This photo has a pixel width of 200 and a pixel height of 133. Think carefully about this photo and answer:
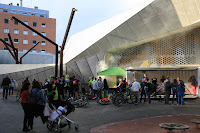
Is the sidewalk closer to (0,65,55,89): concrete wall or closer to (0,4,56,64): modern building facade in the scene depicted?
(0,65,55,89): concrete wall

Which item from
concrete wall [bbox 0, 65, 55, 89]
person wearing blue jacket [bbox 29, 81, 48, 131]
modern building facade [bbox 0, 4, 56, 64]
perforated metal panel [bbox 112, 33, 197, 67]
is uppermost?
modern building facade [bbox 0, 4, 56, 64]

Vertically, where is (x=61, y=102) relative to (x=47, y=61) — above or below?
below

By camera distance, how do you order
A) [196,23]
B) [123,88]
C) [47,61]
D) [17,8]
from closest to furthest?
[123,88], [196,23], [47,61], [17,8]

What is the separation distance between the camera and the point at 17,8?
72.9m

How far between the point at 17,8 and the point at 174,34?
6073 cm

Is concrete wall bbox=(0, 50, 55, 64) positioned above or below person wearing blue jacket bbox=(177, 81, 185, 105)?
above

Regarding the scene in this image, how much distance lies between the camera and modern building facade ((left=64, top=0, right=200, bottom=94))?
64.6 ft

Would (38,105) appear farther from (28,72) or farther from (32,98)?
(28,72)

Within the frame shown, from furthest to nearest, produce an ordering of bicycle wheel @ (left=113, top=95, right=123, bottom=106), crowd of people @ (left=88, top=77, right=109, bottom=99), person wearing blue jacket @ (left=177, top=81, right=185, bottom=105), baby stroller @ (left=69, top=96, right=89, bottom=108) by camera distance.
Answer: crowd of people @ (left=88, top=77, right=109, bottom=99), person wearing blue jacket @ (left=177, top=81, right=185, bottom=105), bicycle wheel @ (left=113, top=95, right=123, bottom=106), baby stroller @ (left=69, top=96, right=89, bottom=108)

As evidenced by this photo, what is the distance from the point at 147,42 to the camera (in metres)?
22.7

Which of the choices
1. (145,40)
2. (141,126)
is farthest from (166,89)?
(145,40)

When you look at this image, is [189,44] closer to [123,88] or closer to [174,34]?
[174,34]

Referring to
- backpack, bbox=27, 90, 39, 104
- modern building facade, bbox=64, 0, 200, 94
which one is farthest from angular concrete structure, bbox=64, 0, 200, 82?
backpack, bbox=27, 90, 39, 104

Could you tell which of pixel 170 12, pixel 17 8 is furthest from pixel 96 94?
pixel 17 8
